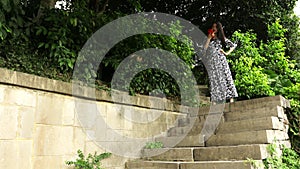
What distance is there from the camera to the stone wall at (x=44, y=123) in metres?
2.38

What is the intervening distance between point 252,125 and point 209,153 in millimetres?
676

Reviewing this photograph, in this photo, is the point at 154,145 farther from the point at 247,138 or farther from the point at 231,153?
the point at 247,138

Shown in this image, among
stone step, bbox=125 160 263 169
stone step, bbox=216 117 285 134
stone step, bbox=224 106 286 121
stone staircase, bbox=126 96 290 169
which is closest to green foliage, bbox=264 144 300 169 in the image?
stone staircase, bbox=126 96 290 169

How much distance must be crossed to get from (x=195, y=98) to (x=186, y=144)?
154 cm

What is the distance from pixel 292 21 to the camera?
7.73 metres

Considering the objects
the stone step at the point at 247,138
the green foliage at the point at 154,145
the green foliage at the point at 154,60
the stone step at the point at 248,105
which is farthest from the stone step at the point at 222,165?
the green foliage at the point at 154,60

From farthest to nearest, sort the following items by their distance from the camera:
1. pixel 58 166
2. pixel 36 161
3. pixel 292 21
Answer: pixel 292 21, pixel 58 166, pixel 36 161

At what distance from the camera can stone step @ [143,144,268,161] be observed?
9.00ft

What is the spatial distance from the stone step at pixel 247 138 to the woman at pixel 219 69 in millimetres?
1013

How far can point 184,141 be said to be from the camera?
3.58 m

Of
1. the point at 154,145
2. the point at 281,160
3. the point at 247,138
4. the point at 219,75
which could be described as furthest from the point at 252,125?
the point at 154,145

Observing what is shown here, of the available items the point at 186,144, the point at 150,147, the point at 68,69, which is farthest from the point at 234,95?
→ the point at 68,69

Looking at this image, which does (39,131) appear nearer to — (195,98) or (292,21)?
(195,98)

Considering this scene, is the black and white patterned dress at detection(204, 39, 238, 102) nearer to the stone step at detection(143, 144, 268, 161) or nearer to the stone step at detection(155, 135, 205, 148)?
the stone step at detection(155, 135, 205, 148)
